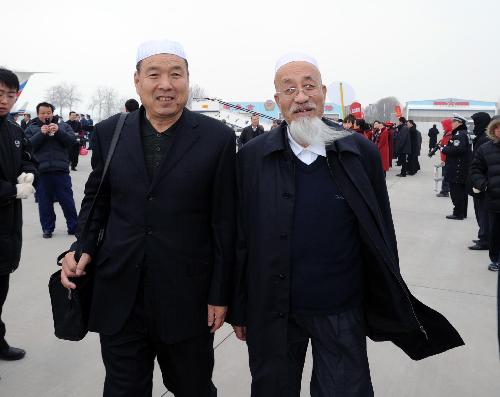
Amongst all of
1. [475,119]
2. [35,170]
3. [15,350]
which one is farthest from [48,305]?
[475,119]

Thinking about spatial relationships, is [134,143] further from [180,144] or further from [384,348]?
[384,348]

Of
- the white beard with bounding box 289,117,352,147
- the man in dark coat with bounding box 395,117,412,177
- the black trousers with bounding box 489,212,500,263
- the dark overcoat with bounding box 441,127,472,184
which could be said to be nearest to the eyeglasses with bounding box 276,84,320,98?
the white beard with bounding box 289,117,352,147

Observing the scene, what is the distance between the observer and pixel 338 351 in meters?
1.98

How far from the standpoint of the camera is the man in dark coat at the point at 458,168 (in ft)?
26.1

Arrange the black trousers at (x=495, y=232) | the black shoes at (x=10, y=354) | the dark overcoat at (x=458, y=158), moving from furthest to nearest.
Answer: the dark overcoat at (x=458, y=158)
the black trousers at (x=495, y=232)
the black shoes at (x=10, y=354)

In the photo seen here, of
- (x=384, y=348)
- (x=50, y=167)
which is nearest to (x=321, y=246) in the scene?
(x=384, y=348)

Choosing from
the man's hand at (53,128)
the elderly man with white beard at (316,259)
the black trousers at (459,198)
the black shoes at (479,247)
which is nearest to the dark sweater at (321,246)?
the elderly man with white beard at (316,259)

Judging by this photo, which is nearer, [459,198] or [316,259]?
[316,259]

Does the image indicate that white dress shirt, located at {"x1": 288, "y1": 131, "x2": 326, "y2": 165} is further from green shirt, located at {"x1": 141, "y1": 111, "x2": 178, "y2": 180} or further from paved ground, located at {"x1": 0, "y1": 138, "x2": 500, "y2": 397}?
paved ground, located at {"x1": 0, "y1": 138, "x2": 500, "y2": 397}

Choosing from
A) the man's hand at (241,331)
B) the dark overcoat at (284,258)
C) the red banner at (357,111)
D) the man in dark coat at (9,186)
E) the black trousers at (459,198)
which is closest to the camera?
the dark overcoat at (284,258)

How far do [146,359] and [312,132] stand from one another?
4.06ft

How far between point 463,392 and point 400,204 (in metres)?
7.18

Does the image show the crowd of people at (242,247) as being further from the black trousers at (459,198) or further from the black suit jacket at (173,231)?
the black trousers at (459,198)

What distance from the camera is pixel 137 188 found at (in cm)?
199
